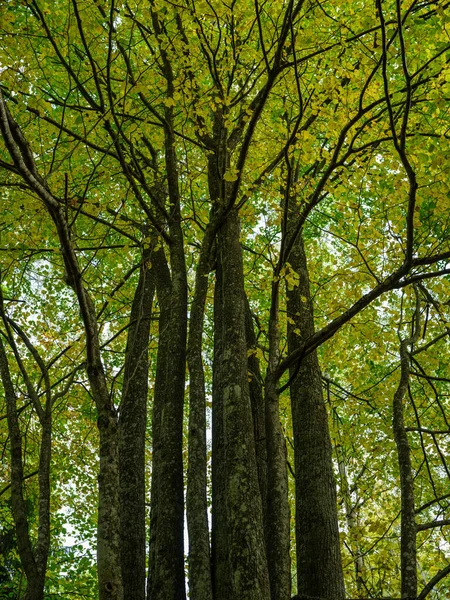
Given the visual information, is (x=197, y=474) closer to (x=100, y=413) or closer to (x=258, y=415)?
(x=258, y=415)

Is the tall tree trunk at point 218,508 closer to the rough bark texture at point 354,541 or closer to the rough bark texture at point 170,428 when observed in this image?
the rough bark texture at point 170,428

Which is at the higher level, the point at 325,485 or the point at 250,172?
the point at 250,172

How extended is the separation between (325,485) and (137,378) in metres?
2.62

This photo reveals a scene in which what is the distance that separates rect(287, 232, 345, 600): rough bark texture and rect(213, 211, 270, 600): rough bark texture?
552 mm

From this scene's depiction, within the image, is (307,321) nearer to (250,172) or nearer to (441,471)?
(250,172)

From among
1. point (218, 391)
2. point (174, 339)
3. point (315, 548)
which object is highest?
point (174, 339)

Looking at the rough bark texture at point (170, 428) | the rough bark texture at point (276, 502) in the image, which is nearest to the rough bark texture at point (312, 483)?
the rough bark texture at point (276, 502)

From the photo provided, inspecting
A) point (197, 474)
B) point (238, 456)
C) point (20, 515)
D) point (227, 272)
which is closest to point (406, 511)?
Answer: point (238, 456)

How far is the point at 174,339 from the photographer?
5566 mm

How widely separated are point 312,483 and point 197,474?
1.20 metres

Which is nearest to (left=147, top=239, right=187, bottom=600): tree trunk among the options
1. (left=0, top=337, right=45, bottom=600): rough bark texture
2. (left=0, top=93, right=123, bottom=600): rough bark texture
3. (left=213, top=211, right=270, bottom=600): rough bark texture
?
(left=213, top=211, right=270, bottom=600): rough bark texture

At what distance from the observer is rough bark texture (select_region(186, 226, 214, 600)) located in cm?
414

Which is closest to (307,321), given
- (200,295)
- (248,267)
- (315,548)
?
(200,295)

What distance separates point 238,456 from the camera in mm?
4023
